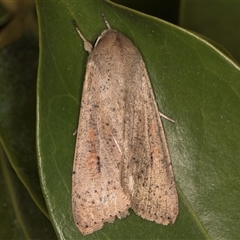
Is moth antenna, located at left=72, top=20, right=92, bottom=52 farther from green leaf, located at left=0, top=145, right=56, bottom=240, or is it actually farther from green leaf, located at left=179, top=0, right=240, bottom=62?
green leaf, located at left=0, top=145, right=56, bottom=240

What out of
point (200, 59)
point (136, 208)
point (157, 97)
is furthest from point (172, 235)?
point (200, 59)

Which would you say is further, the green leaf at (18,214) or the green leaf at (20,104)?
the green leaf at (18,214)

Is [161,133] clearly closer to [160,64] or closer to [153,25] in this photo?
[160,64]

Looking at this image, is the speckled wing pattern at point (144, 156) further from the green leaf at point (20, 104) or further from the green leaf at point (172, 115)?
the green leaf at point (20, 104)

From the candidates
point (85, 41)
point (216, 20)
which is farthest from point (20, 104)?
point (216, 20)

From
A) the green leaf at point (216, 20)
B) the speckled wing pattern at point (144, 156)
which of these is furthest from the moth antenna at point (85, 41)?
the green leaf at point (216, 20)

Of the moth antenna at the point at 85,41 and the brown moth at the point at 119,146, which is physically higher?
the moth antenna at the point at 85,41

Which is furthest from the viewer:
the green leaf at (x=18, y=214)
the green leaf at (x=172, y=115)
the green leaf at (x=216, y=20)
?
the green leaf at (x=18, y=214)
